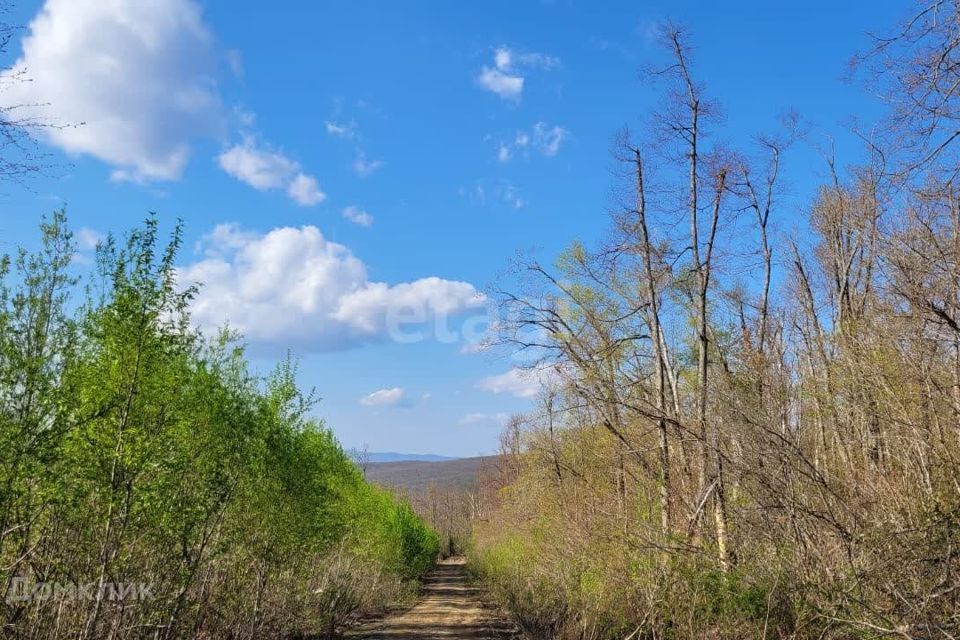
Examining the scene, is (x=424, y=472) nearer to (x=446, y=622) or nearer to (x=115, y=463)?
(x=446, y=622)

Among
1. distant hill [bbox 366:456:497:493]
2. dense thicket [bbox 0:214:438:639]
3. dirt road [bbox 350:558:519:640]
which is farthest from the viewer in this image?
distant hill [bbox 366:456:497:493]

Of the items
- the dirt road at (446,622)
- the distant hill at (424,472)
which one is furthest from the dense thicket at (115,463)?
the distant hill at (424,472)

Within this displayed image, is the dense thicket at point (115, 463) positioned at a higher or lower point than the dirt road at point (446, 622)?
higher

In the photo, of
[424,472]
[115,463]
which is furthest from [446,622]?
[424,472]

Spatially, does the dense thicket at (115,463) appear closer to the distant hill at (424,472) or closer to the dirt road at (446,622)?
the dirt road at (446,622)

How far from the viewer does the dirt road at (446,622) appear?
19.0 m

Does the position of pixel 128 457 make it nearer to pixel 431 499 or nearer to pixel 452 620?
pixel 452 620

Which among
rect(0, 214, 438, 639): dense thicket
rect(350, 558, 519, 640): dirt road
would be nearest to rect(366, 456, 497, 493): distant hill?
rect(350, 558, 519, 640): dirt road

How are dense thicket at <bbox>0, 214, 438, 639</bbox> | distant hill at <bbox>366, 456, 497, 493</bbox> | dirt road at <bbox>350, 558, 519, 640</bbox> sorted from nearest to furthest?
dense thicket at <bbox>0, 214, 438, 639</bbox>, dirt road at <bbox>350, 558, 519, 640</bbox>, distant hill at <bbox>366, 456, 497, 493</bbox>

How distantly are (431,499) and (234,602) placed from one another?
7731 centimetres

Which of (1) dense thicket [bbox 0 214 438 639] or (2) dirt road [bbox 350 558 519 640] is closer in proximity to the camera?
(1) dense thicket [bbox 0 214 438 639]

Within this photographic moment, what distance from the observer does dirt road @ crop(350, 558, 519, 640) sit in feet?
62.2

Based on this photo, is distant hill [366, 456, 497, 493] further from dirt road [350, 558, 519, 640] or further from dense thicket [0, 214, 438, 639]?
dense thicket [0, 214, 438, 639]

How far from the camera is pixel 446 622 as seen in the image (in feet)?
73.7
